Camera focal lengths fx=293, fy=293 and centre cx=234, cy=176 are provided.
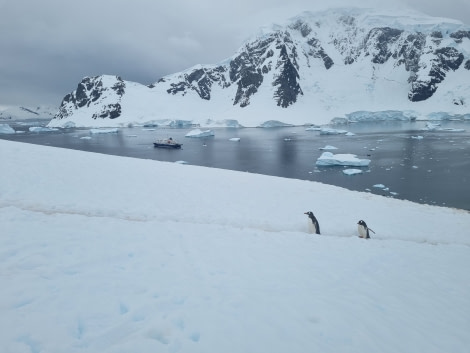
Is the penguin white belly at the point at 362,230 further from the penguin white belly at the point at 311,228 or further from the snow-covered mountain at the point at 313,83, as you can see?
the snow-covered mountain at the point at 313,83

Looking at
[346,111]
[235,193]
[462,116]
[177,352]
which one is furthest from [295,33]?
[177,352]

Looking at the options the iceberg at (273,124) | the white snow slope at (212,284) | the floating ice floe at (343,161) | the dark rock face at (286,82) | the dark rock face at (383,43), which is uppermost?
the dark rock face at (383,43)

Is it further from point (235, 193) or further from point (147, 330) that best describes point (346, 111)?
point (147, 330)

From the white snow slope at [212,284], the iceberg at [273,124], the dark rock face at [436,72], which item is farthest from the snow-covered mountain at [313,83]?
the white snow slope at [212,284]

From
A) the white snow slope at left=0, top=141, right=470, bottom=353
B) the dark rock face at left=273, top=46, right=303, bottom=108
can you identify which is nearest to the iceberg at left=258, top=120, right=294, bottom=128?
the dark rock face at left=273, top=46, right=303, bottom=108

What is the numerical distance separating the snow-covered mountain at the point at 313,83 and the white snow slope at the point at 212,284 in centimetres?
11672

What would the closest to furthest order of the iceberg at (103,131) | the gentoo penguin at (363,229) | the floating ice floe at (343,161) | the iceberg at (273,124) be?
the gentoo penguin at (363,229), the floating ice floe at (343,161), the iceberg at (103,131), the iceberg at (273,124)

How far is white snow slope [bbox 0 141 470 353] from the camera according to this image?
449cm

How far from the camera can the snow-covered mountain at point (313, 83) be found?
139m

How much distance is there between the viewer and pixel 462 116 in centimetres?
11869

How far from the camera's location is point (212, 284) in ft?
19.9

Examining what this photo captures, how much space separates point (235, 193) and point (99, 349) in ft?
43.0

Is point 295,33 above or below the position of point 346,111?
above

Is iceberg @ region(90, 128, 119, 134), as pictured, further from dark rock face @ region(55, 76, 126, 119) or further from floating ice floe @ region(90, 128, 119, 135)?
dark rock face @ region(55, 76, 126, 119)
